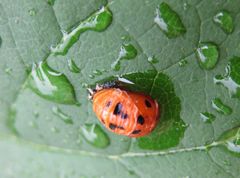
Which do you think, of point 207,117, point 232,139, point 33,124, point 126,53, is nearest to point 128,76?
point 126,53

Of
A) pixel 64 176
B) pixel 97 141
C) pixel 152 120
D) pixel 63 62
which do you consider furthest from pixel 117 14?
pixel 64 176

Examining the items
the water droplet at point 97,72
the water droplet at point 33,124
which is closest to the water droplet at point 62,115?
the water droplet at point 33,124

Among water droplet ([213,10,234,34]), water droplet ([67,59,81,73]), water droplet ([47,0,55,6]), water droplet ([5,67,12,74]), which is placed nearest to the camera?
water droplet ([213,10,234,34])

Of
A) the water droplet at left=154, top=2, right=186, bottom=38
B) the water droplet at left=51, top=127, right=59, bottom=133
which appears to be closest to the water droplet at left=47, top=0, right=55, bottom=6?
the water droplet at left=154, top=2, right=186, bottom=38

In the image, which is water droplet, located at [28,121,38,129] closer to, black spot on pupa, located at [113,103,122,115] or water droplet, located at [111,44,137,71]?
black spot on pupa, located at [113,103,122,115]

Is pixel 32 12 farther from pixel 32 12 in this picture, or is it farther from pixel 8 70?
pixel 8 70

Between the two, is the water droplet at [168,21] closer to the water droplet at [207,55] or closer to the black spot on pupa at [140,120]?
the water droplet at [207,55]

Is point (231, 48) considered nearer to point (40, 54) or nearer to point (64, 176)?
point (40, 54)
